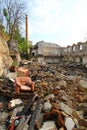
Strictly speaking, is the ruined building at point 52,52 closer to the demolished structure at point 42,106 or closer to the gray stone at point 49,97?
the demolished structure at point 42,106

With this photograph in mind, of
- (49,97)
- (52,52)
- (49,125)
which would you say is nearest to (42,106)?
(49,97)

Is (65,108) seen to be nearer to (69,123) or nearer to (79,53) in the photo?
(69,123)

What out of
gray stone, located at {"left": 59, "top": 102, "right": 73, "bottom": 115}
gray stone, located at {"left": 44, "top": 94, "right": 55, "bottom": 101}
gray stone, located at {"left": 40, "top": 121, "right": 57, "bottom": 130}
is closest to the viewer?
gray stone, located at {"left": 40, "top": 121, "right": 57, "bottom": 130}

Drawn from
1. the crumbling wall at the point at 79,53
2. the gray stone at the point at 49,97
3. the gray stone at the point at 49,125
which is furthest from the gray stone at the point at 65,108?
the crumbling wall at the point at 79,53

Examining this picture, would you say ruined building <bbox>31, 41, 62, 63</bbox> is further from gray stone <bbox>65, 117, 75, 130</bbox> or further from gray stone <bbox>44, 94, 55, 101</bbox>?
gray stone <bbox>65, 117, 75, 130</bbox>

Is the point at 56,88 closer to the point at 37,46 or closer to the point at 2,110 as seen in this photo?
the point at 2,110

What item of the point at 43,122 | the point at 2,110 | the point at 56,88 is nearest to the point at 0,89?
the point at 2,110

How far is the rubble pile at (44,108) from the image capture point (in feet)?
24.4

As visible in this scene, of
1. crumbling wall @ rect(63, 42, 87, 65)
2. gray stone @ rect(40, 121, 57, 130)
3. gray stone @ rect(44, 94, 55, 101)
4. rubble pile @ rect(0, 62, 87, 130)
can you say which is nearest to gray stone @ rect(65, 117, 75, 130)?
rubble pile @ rect(0, 62, 87, 130)

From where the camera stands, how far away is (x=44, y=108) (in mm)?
8250

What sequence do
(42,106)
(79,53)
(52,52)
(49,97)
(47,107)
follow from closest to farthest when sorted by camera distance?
1. (47,107)
2. (42,106)
3. (49,97)
4. (79,53)
5. (52,52)

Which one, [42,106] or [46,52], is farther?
[46,52]

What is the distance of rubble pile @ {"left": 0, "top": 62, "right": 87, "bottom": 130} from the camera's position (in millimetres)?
7441

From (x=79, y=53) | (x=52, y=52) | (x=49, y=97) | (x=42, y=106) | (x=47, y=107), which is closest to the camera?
(x=47, y=107)
